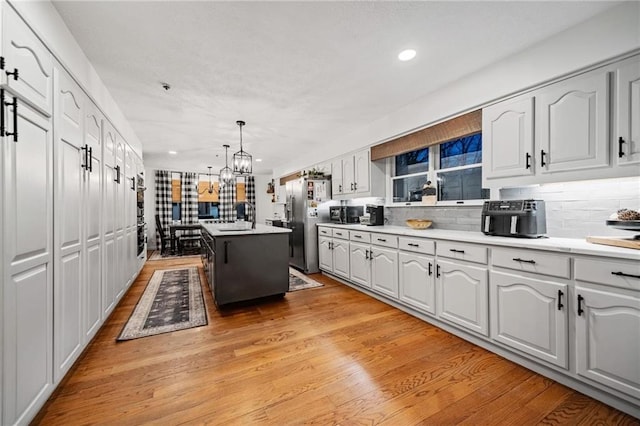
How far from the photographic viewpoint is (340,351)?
2166 millimetres

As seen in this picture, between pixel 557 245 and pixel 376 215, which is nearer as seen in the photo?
pixel 557 245

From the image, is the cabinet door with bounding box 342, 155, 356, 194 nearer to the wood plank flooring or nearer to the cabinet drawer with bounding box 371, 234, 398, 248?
the cabinet drawer with bounding box 371, 234, 398, 248

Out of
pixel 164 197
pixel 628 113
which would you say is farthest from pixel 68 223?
pixel 164 197

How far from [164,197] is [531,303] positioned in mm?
8718

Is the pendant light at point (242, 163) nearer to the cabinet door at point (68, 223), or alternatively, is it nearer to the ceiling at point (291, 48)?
the ceiling at point (291, 48)

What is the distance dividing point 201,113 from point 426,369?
3815 millimetres

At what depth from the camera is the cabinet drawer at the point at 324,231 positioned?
4.35 meters

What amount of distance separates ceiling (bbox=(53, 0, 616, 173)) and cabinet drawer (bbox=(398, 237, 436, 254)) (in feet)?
5.46

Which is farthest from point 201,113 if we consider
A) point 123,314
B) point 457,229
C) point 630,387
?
point 630,387

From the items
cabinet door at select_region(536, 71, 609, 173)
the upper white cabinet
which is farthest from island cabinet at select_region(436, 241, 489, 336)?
cabinet door at select_region(536, 71, 609, 173)

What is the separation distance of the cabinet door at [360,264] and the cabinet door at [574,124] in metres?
2.07

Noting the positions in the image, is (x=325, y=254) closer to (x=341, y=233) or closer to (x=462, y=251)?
(x=341, y=233)

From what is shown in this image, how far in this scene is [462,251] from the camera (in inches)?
90.5

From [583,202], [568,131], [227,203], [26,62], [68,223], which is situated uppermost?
[26,62]
